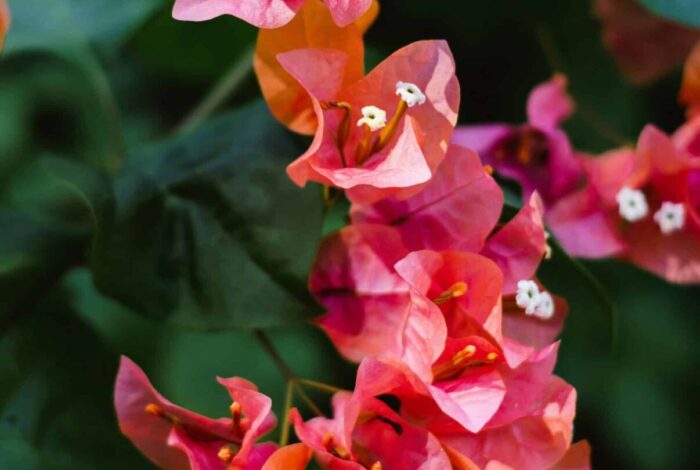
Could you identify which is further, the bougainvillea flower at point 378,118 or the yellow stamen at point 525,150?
the yellow stamen at point 525,150

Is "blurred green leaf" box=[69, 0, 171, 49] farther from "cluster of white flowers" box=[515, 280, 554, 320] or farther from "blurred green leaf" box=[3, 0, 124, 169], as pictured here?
"cluster of white flowers" box=[515, 280, 554, 320]

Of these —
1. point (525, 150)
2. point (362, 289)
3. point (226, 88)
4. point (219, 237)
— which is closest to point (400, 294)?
point (362, 289)

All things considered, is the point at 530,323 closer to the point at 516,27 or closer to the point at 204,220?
the point at 204,220

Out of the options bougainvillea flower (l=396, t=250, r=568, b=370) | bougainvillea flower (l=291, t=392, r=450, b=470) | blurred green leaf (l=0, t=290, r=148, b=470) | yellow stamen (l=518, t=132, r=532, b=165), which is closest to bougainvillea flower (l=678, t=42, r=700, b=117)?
yellow stamen (l=518, t=132, r=532, b=165)

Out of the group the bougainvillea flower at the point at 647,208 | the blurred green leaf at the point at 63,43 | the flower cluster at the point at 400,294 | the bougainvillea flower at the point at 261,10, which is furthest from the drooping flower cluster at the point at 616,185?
the blurred green leaf at the point at 63,43

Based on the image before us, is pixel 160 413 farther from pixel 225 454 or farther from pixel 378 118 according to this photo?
pixel 378 118

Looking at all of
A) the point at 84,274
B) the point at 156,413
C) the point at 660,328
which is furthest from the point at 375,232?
the point at 660,328

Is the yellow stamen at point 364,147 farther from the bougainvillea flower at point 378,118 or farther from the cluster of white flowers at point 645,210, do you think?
the cluster of white flowers at point 645,210
